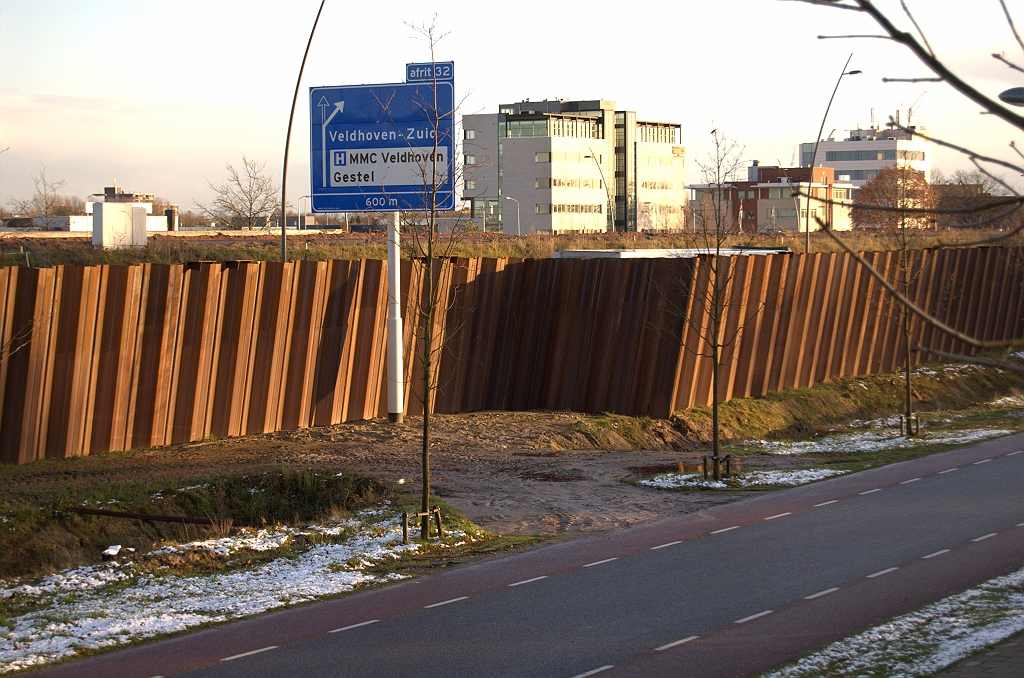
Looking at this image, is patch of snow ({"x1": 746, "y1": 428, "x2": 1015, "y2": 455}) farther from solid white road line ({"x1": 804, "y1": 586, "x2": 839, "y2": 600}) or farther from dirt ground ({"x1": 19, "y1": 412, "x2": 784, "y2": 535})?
solid white road line ({"x1": 804, "y1": 586, "x2": 839, "y2": 600})

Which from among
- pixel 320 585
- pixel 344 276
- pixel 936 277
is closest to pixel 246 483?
pixel 320 585

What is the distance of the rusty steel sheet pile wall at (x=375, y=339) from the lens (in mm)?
14250

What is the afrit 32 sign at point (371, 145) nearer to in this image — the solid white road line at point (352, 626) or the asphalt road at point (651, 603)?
the asphalt road at point (651, 603)

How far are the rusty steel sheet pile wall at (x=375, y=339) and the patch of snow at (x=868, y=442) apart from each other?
242cm

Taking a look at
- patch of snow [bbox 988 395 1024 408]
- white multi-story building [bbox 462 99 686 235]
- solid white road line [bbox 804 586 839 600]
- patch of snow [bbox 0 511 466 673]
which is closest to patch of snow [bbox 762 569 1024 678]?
solid white road line [bbox 804 586 839 600]

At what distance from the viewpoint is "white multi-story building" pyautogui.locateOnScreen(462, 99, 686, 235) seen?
90188mm

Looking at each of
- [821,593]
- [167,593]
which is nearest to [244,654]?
[167,593]

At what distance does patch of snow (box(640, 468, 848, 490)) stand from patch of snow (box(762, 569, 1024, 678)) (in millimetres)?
6282

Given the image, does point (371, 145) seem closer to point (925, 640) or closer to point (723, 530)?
point (723, 530)

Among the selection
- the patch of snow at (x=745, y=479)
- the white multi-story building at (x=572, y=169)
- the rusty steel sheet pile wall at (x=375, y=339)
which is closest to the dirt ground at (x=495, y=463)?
the patch of snow at (x=745, y=479)

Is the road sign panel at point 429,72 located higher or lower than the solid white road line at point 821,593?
higher

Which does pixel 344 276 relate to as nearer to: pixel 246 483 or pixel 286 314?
pixel 286 314

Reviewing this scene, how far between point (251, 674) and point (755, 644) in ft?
13.4

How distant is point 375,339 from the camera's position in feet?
62.1
